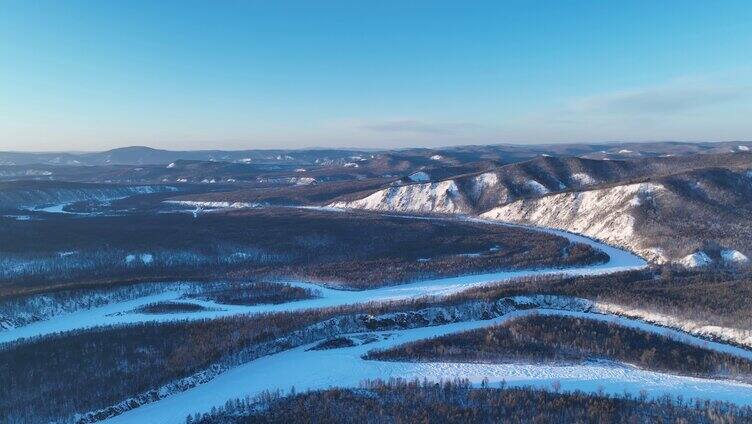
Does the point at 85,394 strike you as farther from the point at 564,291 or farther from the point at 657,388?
the point at 564,291

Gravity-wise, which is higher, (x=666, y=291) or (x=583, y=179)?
(x=583, y=179)

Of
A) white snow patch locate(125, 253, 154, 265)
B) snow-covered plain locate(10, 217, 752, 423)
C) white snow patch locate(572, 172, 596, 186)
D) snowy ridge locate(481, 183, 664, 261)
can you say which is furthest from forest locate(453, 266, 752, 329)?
white snow patch locate(572, 172, 596, 186)

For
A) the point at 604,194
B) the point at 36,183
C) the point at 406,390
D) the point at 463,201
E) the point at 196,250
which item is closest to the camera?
the point at 406,390

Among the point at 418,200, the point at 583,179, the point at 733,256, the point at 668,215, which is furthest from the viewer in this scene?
the point at 418,200

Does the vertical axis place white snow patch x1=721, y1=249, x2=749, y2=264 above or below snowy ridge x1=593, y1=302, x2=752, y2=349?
above

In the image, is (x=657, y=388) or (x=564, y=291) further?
(x=564, y=291)

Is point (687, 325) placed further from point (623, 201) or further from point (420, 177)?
point (420, 177)

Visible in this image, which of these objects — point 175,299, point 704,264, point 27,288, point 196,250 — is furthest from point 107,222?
point 704,264

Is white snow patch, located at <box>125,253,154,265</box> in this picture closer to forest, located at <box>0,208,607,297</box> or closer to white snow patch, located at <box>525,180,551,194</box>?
forest, located at <box>0,208,607,297</box>

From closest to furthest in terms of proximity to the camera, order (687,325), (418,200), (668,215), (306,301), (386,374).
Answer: (386,374) → (687,325) → (306,301) → (668,215) → (418,200)

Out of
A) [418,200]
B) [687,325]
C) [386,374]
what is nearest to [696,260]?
[687,325]

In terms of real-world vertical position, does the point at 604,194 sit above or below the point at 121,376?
above
